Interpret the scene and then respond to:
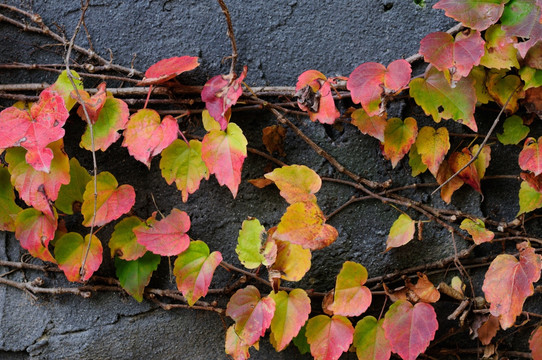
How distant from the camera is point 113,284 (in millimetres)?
1354

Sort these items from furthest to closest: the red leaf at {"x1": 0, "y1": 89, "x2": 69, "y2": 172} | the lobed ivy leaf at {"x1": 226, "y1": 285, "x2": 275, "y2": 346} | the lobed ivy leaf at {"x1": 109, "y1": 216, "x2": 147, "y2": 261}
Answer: the lobed ivy leaf at {"x1": 109, "y1": 216, "x2": 147, "y2": 261}, the lobed ivy leaf at {"x1": 226, "y1": 285, "x2": 275, "y2": 346}, the red leaf at {"x1": 0, "y1": 89, "x2": 69, "y2": 172}

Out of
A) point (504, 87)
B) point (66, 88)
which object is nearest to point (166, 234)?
point (66, 88)

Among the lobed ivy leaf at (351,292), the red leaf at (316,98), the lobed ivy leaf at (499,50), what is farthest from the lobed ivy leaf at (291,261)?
the lobed ivy leaf at (499,50)

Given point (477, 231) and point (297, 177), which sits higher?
point (297, 177)

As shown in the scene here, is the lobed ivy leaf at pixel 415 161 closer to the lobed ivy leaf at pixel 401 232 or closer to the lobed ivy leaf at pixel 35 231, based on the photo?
the lobed ivy leaf at pixel 401 232

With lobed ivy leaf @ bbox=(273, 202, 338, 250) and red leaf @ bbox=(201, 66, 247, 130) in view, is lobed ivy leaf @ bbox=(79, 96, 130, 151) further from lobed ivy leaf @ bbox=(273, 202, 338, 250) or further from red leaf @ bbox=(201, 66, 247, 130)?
lobed ivy leaf @ bbox=(273, 202, 338, 250)

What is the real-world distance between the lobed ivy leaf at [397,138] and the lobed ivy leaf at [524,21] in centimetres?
32

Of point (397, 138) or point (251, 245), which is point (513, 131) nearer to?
point (397, 138)

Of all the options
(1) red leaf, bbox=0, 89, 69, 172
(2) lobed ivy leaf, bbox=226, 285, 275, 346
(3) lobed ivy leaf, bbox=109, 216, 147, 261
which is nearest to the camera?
(1) red leaf, bbox=0, 89, 69, 172

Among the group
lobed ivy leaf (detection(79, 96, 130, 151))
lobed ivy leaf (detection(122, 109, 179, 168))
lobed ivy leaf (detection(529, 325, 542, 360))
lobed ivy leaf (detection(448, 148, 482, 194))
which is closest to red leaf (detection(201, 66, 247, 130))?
lobed ivy leaf (detection(122, 109, 179, 168))

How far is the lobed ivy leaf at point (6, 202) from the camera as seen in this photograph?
127 cm

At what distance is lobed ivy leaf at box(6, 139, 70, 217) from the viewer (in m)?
1.15

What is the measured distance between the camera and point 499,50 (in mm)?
1182

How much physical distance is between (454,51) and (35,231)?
Result: 3.98ft
